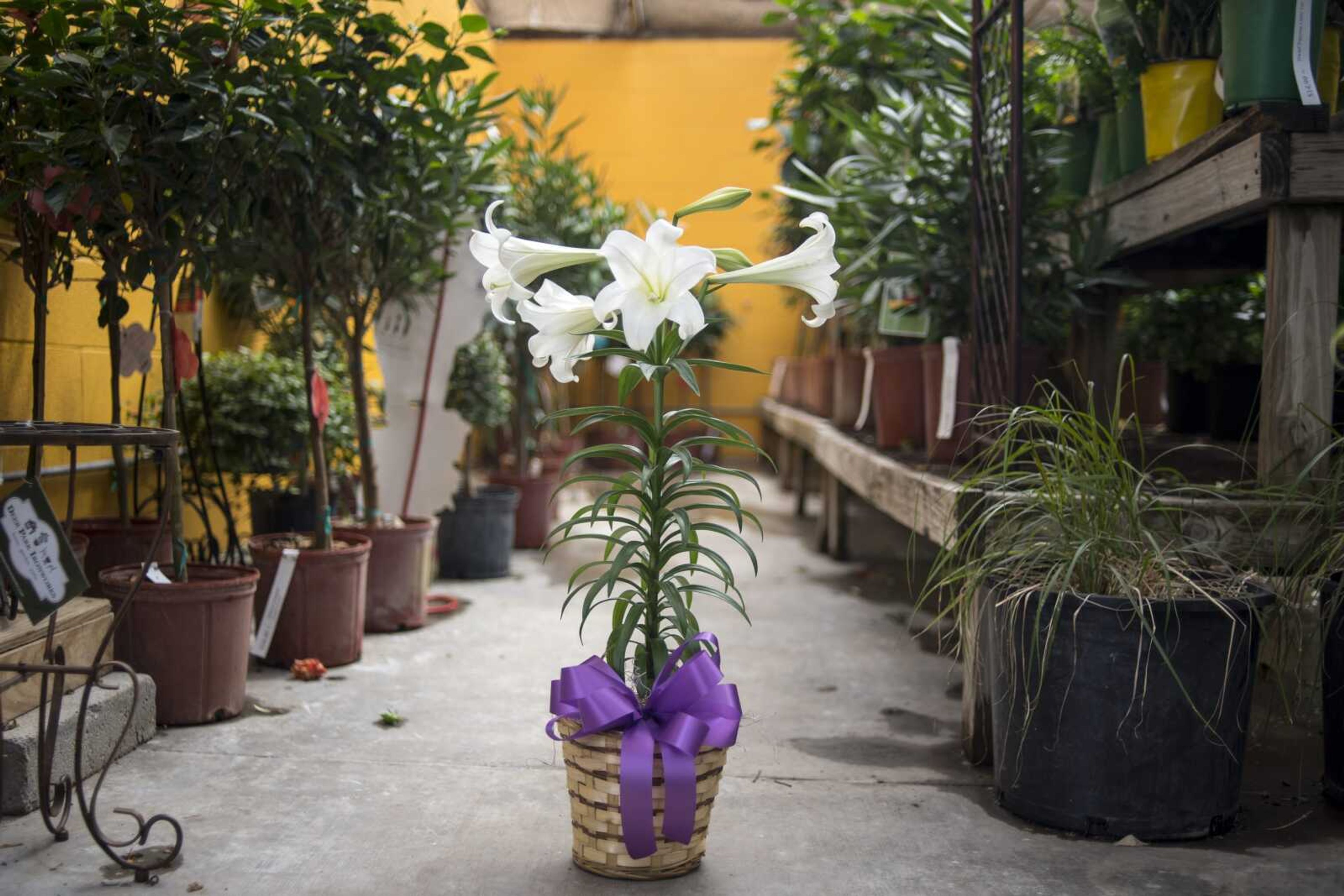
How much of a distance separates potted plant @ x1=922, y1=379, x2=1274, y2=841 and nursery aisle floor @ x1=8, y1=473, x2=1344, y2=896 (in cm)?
9

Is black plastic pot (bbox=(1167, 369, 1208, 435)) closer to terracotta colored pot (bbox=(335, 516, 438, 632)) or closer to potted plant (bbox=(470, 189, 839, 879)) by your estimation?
terracotta colored pot (bbox=(335, 516, 438, 632))

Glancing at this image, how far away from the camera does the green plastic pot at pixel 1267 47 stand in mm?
2492

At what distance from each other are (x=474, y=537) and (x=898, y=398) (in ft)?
6.20

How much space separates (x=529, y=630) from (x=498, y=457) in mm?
4058

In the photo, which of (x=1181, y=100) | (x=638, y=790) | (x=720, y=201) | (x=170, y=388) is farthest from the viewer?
(x=1181, y=100)

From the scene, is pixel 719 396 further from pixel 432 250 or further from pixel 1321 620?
pixel 1321 620

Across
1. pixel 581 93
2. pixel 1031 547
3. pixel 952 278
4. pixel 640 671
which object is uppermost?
pixel 581 93

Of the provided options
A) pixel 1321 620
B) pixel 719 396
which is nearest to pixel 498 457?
pixel 719 396

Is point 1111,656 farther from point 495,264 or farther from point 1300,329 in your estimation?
point 495,264

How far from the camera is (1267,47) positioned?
2500mm

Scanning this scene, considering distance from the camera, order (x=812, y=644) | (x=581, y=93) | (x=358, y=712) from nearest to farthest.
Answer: (x=358, y=712) → (x=812, y=644) → (x=581, y=93)

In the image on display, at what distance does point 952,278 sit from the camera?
3406 mm

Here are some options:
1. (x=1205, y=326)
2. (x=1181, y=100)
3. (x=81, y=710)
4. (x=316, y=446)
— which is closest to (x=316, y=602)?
(x=316, y=446)

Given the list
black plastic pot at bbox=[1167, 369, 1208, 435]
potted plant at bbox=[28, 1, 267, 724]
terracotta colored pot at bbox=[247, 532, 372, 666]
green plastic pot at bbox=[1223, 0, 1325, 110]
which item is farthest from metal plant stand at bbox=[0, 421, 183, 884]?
→ black plastic pot at bbox=[1167, 369, 1208, 435]
